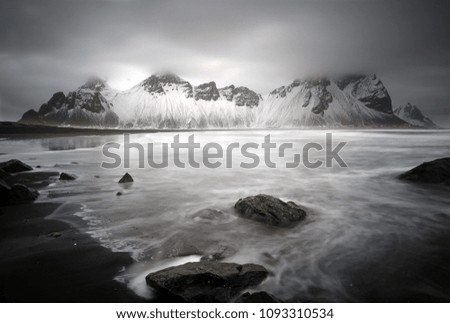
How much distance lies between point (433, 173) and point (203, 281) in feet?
47.8

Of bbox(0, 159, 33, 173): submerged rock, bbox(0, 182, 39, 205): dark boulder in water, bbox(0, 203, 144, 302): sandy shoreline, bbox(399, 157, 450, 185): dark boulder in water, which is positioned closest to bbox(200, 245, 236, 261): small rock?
bbox(0, 203, 144, 302): sandy shoreline

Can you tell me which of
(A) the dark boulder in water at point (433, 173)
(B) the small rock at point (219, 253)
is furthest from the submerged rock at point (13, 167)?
(A) the dark boulder in water at point (433, 173)

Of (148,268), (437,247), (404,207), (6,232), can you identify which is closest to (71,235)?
(6,232)

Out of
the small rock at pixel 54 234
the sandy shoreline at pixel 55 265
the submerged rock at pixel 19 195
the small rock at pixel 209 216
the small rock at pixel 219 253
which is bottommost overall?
the small rock at pixel 219 253

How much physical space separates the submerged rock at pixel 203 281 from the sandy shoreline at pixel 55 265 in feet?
1.55

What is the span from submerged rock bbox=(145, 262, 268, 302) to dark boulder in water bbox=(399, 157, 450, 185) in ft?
43.4

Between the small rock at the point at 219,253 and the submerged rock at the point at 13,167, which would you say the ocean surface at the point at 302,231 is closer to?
the small rock at the point at 219,253

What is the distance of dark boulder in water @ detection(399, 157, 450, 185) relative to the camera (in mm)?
13372

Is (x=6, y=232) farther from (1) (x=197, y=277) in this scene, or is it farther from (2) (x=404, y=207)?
(2) (x=404, y=207)

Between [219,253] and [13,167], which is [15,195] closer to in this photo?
[219,253]

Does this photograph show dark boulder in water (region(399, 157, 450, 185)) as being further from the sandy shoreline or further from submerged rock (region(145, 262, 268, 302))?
the sandy shoreline

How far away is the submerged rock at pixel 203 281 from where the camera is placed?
14.2 feet

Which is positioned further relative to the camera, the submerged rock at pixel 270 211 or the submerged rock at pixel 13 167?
the submerged rock at pixel 13 167
